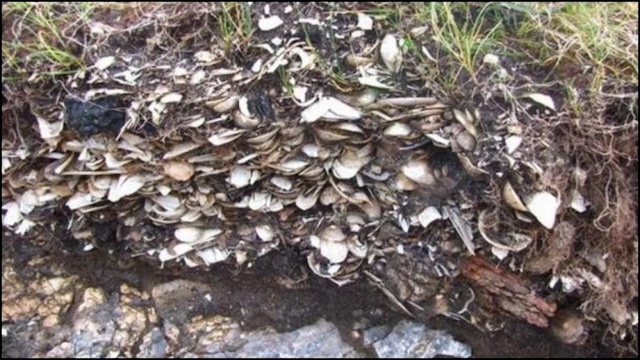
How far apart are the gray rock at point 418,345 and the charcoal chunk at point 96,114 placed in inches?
32.3

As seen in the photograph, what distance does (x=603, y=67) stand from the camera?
1335mm

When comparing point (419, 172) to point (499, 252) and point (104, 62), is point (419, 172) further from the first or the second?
point (104, 62)

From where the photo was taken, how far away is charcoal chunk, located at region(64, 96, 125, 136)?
4.70 ft

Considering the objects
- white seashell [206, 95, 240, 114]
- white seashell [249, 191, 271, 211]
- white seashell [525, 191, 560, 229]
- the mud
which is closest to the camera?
white seashell [525, 191, 560, 229]

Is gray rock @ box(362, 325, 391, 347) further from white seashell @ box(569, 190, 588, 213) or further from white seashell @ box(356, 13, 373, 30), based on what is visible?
white seashell @ box(356, 13, 373, 30)

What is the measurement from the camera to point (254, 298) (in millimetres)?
1677

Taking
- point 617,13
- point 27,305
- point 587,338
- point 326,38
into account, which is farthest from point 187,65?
point 587,338

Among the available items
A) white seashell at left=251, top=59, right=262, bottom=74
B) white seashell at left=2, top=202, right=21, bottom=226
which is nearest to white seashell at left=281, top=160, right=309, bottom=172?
white seashell at left=251, top=59, right=262, bottom=74

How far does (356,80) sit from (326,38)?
12cm

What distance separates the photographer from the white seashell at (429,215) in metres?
1.41

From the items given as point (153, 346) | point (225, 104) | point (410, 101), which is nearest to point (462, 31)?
point (410, 101)

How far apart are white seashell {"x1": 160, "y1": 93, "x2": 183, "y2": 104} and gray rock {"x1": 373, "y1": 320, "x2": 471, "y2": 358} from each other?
76 centimetres

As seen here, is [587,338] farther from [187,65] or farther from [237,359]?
[187,65]

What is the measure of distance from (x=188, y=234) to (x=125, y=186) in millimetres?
185
